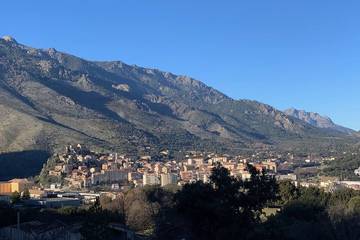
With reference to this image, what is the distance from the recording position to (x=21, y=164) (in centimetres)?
11044

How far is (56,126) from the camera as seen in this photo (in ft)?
463

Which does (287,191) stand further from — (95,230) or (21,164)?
(21,164)

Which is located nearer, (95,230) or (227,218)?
(95,230)

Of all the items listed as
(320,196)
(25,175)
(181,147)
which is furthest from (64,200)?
(181,147)

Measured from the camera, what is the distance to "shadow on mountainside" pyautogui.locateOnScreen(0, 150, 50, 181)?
4203 inches

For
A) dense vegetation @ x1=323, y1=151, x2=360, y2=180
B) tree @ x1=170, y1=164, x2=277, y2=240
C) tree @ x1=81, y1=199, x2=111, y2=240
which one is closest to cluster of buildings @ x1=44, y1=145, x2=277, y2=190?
dense vegetation @ x1=323, y1=151, x2=360, y2=180

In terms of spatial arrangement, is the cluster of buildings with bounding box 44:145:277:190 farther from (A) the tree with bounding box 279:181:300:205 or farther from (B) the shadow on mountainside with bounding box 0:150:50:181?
(A) the tree with bounding box 279:181:300:205

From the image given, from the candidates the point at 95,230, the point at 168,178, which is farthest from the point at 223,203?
the point at 168,178

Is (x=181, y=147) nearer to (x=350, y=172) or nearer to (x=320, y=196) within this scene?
(x=350, y=172)

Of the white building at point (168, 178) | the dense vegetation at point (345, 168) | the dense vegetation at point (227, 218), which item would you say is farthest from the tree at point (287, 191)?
the dense vegetation at point (345, 168)

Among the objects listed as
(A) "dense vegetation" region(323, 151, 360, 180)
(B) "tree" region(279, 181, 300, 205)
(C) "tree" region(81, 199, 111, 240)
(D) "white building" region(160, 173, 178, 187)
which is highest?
(A) "dense vegetation" region(323, 151, 360, 180)

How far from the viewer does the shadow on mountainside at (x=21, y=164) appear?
10675 cm

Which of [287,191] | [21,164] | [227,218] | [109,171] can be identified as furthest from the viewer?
[21,164]

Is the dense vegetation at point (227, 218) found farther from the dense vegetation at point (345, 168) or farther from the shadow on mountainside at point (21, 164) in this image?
the dense vegetation at point (345, 168)
